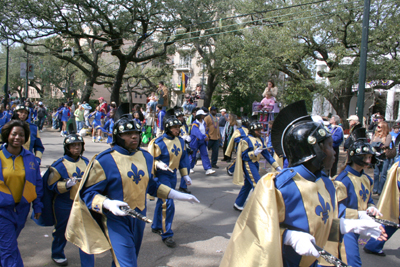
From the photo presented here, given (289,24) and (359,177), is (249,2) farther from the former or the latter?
(359,177)

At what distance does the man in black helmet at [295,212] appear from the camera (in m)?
1.92

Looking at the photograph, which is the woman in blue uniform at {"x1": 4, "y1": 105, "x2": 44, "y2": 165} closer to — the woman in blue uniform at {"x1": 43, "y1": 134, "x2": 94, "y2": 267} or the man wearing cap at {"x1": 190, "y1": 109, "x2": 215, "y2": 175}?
the woman in blue uniform at {"x1": 43, "y1": 134, "x2": 94, "y2": 267}

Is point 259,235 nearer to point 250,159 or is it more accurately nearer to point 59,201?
point 59,201

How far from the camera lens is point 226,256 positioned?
81.6 inches

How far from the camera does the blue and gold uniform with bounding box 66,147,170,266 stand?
9.45ft

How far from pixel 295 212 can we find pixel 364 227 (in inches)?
20.8

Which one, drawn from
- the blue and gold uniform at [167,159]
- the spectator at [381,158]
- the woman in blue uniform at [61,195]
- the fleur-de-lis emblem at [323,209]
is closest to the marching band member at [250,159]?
the blue and gold uniform at [167,159]

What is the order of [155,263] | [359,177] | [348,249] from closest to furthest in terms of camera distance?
[348,249]
[359,177]
[155,263]

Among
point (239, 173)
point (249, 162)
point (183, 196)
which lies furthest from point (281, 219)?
point (239, 173)

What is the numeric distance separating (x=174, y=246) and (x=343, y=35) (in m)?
12.9

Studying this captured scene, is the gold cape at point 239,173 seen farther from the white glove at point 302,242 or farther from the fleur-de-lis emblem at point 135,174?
the white glove at point 302,242

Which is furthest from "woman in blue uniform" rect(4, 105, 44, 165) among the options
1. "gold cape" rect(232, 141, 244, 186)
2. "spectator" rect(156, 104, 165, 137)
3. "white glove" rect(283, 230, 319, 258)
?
"spectator" rect(156, 104, 165, 137)

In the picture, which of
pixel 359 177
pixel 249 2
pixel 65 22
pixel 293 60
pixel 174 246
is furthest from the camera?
pixel 249 2

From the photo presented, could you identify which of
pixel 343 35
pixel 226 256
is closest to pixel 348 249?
pixel 226 256
